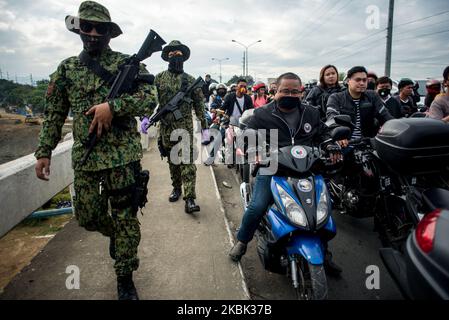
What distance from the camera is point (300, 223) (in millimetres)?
1984

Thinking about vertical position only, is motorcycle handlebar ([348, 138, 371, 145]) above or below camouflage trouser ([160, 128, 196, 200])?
above

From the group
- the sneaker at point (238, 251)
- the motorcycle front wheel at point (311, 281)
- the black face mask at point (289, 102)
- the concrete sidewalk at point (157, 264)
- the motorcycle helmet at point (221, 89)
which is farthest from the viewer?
the motorcycle helmet at point (221, 89)

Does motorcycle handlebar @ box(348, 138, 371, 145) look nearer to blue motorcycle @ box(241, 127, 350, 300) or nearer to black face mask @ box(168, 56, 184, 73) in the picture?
blue motorcycle @ box(241, 127, 350, 300)

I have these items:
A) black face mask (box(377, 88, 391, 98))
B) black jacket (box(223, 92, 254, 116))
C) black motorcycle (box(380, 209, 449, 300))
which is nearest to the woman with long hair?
black face mask (box(377, 88, 391, 98))

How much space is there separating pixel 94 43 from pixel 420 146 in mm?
2427

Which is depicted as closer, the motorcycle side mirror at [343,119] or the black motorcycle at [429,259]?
the black motorcycle at [429,259]

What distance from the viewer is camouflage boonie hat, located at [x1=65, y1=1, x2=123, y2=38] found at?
79.3 inches

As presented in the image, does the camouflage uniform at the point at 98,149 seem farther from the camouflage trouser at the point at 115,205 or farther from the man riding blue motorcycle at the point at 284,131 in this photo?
the man riding blue motorcycle at the point at 284,131

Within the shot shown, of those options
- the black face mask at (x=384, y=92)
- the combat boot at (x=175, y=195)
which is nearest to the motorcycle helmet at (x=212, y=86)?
the black face mask at (x=384, y=92)

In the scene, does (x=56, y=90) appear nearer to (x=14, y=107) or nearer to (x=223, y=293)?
(x=223, y=293)

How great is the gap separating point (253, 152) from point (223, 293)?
1235 millimetres

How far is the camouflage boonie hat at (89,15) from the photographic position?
2.01m

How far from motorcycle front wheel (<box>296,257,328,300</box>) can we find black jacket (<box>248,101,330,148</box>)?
3.48 ft
